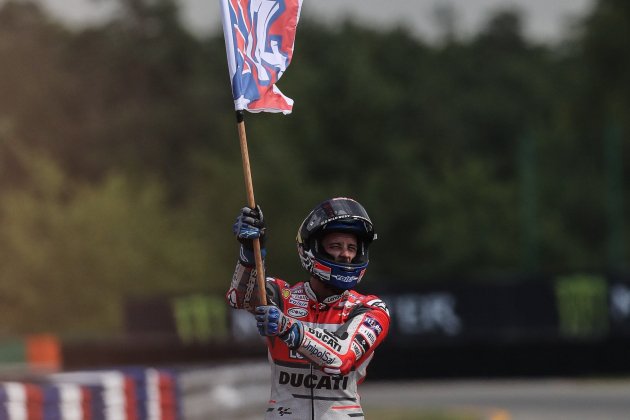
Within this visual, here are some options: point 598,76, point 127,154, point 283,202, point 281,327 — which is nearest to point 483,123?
point 598,76

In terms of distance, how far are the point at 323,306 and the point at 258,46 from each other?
136 centimetres

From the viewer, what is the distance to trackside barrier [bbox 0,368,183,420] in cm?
962

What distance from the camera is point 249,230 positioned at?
676 cm

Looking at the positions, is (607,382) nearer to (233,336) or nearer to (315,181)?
(233,336)

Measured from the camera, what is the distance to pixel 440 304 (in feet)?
103

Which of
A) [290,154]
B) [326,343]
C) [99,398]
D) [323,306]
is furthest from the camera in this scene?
[290,154]

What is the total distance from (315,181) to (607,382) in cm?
3965

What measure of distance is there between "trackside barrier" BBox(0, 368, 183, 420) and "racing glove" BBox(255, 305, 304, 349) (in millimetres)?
3416

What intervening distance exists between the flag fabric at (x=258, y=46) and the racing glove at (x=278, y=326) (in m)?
1.18

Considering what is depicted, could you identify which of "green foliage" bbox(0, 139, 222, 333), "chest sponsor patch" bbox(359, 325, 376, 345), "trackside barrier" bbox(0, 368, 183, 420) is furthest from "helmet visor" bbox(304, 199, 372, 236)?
"green foliage" bbox(0, 139, 222, 333)

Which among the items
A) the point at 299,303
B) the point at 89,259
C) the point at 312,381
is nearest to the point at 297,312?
the point at 299,303

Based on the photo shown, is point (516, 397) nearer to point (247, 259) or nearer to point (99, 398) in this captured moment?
point (99, 398)

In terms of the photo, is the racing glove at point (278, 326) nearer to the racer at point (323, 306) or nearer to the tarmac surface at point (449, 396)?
the racer at point (323, 306)

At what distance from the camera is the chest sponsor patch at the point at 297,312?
6.93 metres
